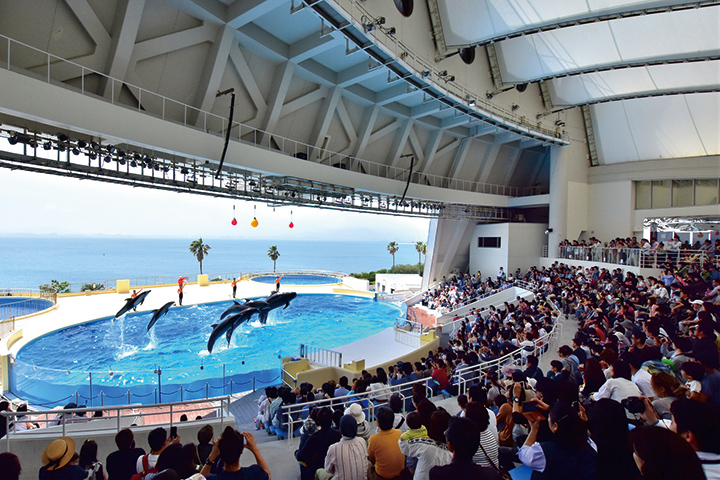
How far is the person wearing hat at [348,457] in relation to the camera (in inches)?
117

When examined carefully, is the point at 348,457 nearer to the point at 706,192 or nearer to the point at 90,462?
the point at 90,462

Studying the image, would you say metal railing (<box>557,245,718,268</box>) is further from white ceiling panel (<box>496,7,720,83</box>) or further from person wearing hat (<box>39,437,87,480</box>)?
person wearing hat (<box>39,437,87,480</box>)

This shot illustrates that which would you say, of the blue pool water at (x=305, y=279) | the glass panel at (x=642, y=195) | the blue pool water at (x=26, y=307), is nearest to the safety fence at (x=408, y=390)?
the glass panel at (x=642, y=195)

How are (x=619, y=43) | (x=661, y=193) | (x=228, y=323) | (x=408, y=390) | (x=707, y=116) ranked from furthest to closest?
(x=661, y=193), (x=707, y=116), (x=619, y=43), (x=228, y=323), (x=408, y=390)

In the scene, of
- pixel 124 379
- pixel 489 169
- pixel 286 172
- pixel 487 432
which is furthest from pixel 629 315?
pixel 489 169

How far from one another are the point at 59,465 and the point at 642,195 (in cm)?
2566

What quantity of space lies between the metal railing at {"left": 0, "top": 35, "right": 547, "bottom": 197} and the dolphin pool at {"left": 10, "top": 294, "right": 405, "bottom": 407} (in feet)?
21.4

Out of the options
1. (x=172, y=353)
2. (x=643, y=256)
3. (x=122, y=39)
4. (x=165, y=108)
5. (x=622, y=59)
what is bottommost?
(x=172, y=353)

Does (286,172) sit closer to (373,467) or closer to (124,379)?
(124,379)

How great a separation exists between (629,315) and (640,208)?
1660cm

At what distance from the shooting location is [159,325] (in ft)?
60.1

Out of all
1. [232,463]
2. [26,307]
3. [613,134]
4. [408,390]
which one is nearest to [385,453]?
[232,463]

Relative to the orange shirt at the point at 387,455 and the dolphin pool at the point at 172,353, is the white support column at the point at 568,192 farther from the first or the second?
the orange shirt at the point at 387,455

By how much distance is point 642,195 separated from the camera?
20125 mm
